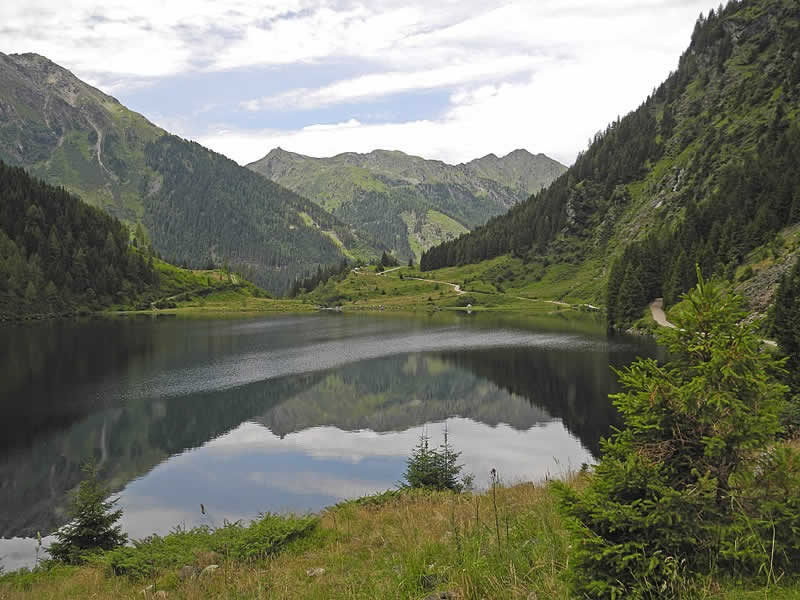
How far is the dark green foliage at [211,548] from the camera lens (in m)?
18.5

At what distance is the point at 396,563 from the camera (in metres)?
12.5

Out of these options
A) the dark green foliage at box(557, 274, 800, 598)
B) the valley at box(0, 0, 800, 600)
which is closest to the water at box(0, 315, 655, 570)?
the valley at box(0, 0, 800, 600)

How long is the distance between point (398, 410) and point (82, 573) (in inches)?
1754

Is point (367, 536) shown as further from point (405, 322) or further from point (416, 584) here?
point (405, 322)

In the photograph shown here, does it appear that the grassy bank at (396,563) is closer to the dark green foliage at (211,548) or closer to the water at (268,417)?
the dark green foliage at (211,548)

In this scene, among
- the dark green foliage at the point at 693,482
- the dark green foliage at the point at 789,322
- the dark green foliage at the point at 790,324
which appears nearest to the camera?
the dark green foliage at the point at 693,482

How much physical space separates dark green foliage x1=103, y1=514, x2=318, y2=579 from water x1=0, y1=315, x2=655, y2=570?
12.0m

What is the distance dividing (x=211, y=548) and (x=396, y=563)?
428 inches

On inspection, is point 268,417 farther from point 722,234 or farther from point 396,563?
point 722,234

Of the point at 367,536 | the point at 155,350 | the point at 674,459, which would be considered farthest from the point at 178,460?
the point at 155,350

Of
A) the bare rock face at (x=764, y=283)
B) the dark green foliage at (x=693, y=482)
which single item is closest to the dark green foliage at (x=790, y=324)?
the bare rock face at (x=764, y=283)

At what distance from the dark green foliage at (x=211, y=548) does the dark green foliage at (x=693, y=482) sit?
13188mm

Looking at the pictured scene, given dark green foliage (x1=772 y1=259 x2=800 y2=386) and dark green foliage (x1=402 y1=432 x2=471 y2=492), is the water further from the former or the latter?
dark green foliage (x1=772 y1=259 x2=800 y2=386)

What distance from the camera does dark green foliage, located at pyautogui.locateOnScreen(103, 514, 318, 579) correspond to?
60.8ft
